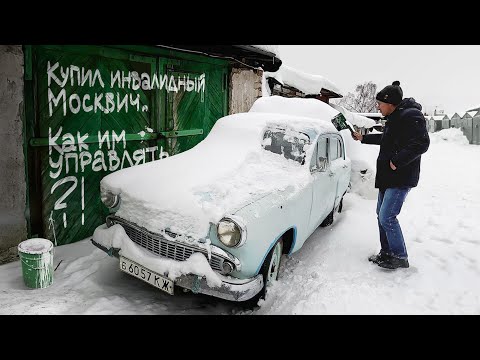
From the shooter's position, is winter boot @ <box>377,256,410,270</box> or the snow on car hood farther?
winter boot @ <box>377,256,410,270</box>

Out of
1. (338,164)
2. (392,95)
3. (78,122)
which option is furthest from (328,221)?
(78,122)

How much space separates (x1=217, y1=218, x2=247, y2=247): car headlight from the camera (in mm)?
2930

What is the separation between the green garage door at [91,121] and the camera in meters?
4.52

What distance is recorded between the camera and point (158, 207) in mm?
3264

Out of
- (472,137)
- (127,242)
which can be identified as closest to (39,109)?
(127,242)

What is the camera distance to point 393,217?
4.10 metres

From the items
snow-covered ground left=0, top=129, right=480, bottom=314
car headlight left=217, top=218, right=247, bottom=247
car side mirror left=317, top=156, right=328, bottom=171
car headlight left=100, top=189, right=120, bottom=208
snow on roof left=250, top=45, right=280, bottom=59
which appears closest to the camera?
car headlight left=217, top=218, right=247, bottom=247

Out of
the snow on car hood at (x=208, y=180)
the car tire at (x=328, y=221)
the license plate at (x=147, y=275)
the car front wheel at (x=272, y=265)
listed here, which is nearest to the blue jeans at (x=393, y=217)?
the snow on car hood at (x=208, y=180)

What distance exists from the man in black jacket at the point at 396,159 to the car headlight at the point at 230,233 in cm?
199

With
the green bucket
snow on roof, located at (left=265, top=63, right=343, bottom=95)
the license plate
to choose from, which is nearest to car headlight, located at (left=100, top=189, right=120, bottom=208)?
the license plate

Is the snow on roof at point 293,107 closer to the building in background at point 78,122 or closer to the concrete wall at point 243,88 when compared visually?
the concrete wall at point 243,88

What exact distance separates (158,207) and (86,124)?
93.4 inches

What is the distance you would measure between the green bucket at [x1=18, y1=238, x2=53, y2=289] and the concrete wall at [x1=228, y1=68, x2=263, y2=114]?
5.36 meters

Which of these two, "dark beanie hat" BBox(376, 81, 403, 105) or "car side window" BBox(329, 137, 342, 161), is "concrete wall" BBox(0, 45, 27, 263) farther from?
"dark beanie hat" BBox(376, 81, 403, 105)
